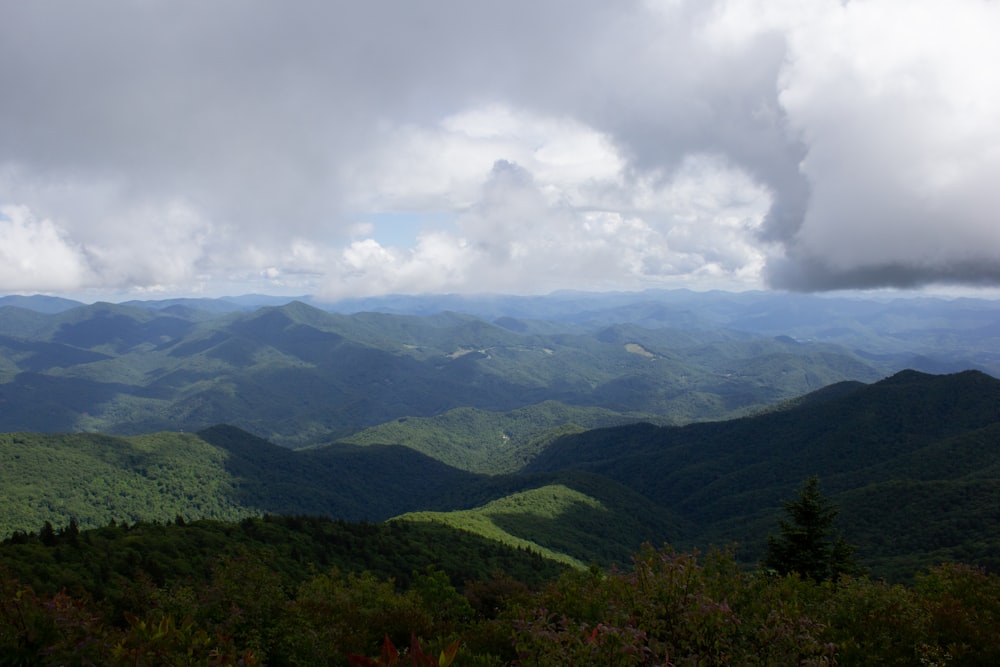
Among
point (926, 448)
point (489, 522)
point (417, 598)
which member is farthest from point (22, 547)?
point (926, 448)

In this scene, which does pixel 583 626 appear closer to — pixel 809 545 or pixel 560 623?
pixel 560 623

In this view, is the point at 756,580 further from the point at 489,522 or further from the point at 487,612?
the point at 489,522

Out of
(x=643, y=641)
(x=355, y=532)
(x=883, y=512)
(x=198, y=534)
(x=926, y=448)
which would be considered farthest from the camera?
(x=926, y=448)

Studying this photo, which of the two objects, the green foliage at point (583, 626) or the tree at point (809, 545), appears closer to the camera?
the green foliage at point (583, 626)

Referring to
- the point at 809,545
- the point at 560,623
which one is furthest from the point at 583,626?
the point at 809,545

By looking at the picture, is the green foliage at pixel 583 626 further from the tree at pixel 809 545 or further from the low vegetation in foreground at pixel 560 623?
the tree at pixel 809 545

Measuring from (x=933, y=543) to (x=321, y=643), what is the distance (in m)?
146

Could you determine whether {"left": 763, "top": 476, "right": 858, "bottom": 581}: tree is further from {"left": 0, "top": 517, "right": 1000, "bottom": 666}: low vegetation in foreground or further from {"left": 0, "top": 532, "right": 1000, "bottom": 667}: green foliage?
{"left": 0, "top": 532, "right": 1000, "bottom": 667}: green foliage

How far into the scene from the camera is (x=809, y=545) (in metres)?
50.3

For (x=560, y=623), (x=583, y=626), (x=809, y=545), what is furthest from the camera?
(x=809, y=545)

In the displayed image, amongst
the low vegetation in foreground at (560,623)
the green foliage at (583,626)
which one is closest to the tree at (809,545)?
the low vegetation in foreground at (560,623)

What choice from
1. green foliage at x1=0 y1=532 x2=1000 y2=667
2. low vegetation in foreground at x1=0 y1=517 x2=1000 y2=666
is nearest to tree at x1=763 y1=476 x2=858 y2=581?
low vegetation in foreground at x1=0 y1=517 x2=1000 y2=666

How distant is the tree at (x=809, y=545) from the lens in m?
48.3

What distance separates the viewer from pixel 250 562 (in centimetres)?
2017
